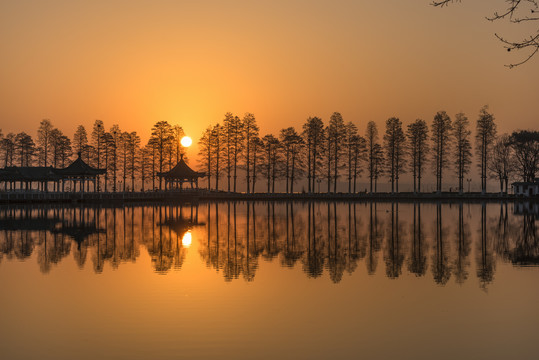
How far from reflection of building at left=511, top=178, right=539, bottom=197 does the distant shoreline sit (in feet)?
6.45

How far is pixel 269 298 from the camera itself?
16.7 m

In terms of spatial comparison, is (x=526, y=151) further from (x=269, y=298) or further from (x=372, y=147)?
(x=269, y=298)

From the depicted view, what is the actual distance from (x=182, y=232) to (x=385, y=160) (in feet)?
258

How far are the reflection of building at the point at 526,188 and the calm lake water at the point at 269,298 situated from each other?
7486 centimetres

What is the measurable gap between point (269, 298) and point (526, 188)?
312ft

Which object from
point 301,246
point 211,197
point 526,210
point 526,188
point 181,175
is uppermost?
point 181,175

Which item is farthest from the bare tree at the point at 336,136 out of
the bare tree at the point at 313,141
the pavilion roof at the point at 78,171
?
the pavilion roof at the point at 78,171

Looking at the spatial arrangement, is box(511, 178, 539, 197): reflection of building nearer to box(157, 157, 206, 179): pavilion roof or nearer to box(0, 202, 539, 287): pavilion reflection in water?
box(157, 157, 206, 179): pavilion roof

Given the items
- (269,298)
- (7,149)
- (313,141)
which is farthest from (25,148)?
(269,298)

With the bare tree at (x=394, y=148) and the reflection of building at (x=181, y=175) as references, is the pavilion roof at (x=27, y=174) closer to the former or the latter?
the reflection of building at (x=181, y=175)

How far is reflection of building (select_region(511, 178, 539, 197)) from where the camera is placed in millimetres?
99375

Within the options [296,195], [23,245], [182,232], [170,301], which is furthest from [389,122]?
[170,301]

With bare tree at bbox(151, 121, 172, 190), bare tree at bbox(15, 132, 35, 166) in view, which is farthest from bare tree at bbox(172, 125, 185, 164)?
bare tree at bbox(15, 132, 35, 166)

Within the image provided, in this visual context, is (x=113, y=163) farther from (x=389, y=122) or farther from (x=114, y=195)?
(x=389, y=122)
